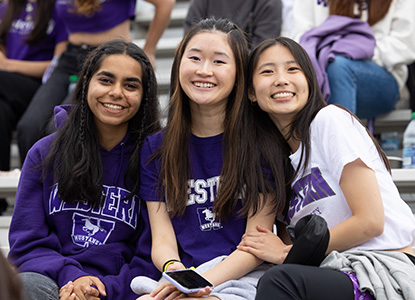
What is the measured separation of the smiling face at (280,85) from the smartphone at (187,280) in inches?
21.9

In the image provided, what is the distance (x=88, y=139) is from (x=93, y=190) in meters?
0.18

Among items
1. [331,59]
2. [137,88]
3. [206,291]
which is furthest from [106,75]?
[331,59]

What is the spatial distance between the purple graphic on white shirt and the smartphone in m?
0.37

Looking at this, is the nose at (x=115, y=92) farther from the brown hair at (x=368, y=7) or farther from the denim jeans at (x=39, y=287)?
the brown hair at (x=368, y=7)

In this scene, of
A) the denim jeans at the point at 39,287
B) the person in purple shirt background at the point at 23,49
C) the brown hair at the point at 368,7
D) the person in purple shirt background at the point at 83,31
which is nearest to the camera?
the denim jeans at the point at 39,287

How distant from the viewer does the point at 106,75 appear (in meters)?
1.93

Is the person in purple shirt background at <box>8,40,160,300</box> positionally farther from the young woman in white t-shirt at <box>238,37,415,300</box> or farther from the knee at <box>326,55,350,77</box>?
the knee at <box>326,55,350,77</box>

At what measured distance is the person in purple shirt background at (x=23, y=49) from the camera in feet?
9.75

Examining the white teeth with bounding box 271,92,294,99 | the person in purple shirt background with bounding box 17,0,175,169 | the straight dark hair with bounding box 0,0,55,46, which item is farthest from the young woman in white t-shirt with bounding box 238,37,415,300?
the straight dark hair with bounding box 0,0,55,46

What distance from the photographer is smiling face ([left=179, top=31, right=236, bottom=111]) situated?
179 cm

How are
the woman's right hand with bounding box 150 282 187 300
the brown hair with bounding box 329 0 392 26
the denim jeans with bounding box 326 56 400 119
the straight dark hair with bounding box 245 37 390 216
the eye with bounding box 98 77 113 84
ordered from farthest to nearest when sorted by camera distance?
the brown hair with bounding box 329 0 392 26 → the denim jeans with bounding box 326 56 400 119 → the eye with bounding box 98 77 113 84 → the straight dark hair with bounding box 245 37 390 216 → the woman's right hand with bounding box 150 282 187 300

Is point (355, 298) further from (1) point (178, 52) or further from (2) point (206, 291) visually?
(1) point (178, 52)

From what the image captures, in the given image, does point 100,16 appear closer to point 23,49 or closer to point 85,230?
point 23,49

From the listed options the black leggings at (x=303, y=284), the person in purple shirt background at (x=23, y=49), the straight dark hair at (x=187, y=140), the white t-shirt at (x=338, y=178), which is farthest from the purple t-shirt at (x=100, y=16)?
the black leggings at (x=303, y=284)
